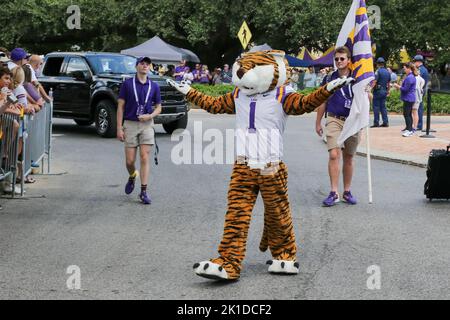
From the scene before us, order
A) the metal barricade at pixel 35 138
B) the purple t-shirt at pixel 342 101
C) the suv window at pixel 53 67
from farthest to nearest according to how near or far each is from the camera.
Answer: the suv window at pixel 53 67
the metal barricade at pixel 35 138
the purple t-shirt at pixel 342 101

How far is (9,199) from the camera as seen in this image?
36.4 ft

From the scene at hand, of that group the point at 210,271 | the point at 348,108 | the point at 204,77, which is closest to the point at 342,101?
the point at 348,108

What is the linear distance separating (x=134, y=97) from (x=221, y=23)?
3427 centimetres

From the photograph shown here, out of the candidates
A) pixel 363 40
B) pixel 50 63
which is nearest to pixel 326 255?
pixel 363 40

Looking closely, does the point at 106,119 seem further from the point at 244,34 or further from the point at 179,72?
the point at 179,72

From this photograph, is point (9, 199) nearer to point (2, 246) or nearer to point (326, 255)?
point (2, 246)

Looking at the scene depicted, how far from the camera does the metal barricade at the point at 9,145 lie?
10375mm

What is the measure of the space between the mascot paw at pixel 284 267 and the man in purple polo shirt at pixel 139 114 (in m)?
4.02

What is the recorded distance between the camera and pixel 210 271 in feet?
21.4

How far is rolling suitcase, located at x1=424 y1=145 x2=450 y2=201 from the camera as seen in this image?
35.4 feet

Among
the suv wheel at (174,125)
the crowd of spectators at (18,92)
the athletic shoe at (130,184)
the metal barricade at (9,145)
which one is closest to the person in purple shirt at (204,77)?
the suv wheel at (174,125)

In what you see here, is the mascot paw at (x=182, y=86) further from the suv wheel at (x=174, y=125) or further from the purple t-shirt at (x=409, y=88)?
the purple t-shirt at (x=409, y=88)
